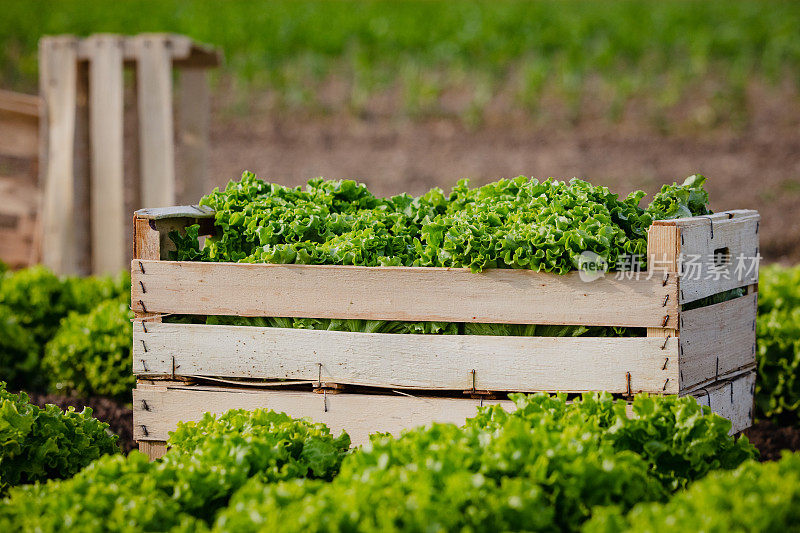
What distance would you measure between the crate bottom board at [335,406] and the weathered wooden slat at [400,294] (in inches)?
15.0

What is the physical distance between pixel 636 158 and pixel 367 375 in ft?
42.3

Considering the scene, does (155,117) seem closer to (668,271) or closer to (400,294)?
(400,294)

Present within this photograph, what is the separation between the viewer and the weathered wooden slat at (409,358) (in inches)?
141

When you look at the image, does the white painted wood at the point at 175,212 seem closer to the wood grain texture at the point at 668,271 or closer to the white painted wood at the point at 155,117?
the wood grain texture at the point at 668,271

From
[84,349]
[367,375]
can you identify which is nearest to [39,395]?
[84,349]

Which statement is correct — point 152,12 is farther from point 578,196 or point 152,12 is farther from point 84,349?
point 578,196

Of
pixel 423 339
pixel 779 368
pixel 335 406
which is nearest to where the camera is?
pixel 423 339

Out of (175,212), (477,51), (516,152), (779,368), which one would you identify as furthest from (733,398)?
(477,51)

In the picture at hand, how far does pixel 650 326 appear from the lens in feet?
11.6

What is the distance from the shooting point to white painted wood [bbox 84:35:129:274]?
25.6 feet

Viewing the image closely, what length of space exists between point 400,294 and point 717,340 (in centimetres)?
151

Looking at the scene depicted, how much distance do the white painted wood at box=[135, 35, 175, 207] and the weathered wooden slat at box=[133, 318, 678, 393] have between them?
4045 millimetres

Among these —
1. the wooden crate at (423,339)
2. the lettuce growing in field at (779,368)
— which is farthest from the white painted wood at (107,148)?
the lettuce growing in field at (779,368)

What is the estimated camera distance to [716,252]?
4066mm
